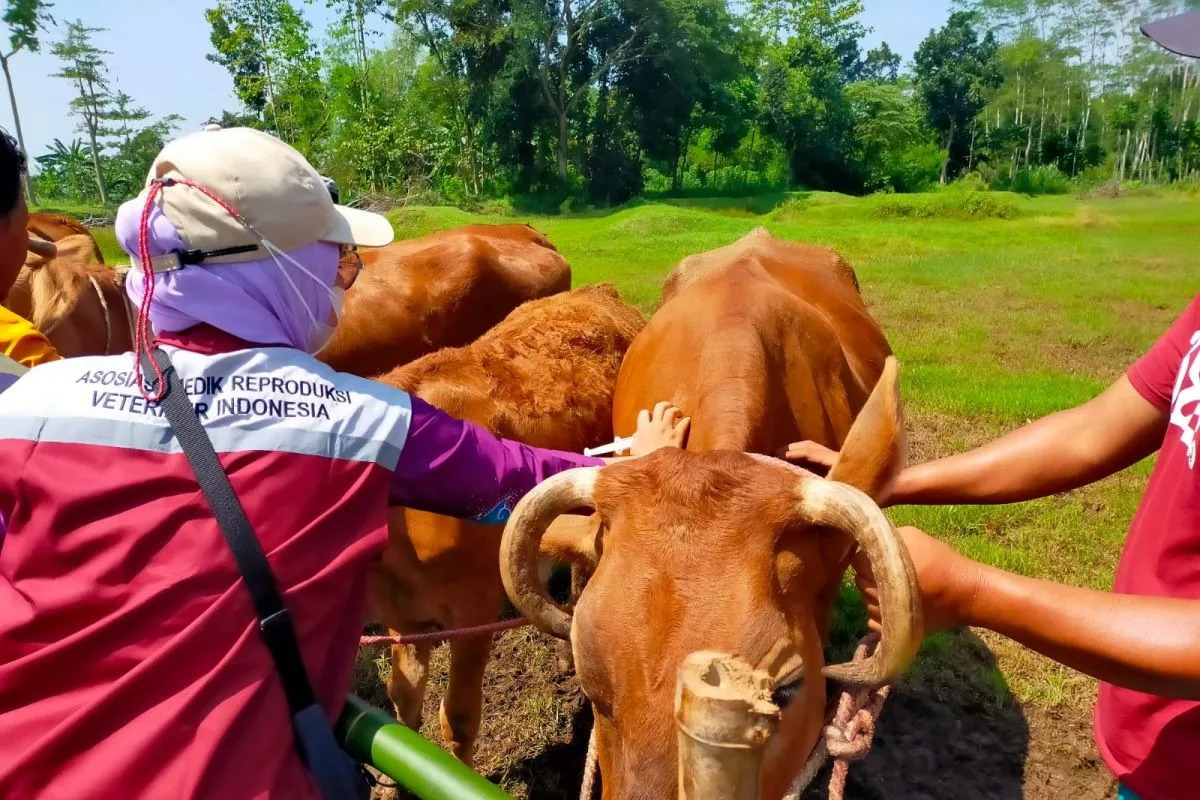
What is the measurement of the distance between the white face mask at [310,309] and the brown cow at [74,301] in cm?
375

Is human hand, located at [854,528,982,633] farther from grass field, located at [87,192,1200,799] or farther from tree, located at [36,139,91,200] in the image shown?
tree, located at [36,139,91,200]

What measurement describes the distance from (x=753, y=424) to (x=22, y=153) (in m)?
2.48

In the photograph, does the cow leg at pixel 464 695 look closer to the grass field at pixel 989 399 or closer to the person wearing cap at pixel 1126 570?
the grass field at pixel 989 399

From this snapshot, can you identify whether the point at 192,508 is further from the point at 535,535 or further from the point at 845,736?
the point at 845,736

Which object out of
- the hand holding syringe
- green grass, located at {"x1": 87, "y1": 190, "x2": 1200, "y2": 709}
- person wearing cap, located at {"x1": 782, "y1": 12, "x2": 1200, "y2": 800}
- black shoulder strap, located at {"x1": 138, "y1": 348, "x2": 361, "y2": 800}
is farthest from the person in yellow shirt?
green grass, located at {"x1": 87, "y1": 190, "x2": 1200, "y2": 709}

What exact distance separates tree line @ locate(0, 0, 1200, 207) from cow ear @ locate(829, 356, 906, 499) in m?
38.4

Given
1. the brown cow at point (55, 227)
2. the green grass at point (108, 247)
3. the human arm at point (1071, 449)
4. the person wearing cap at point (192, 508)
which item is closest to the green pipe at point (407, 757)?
the person wearing cap at point (192, 508)

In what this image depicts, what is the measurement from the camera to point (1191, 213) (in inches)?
456

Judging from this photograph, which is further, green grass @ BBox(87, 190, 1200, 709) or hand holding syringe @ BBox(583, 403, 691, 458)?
green grass @ BBox(87, 190, 1200, 709)

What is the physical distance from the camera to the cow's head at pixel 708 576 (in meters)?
1.87

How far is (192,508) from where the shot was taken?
156 centimetres

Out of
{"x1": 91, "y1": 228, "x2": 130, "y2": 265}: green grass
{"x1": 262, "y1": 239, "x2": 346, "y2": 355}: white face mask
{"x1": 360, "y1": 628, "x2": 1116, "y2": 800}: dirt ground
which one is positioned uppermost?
{"x1": 262, "y1": 239, "x2": 346, "y2": 355}: white face mask

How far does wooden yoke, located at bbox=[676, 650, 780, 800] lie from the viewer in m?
1.10

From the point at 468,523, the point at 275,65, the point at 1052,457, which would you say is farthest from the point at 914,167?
A: the point at 1052,457
